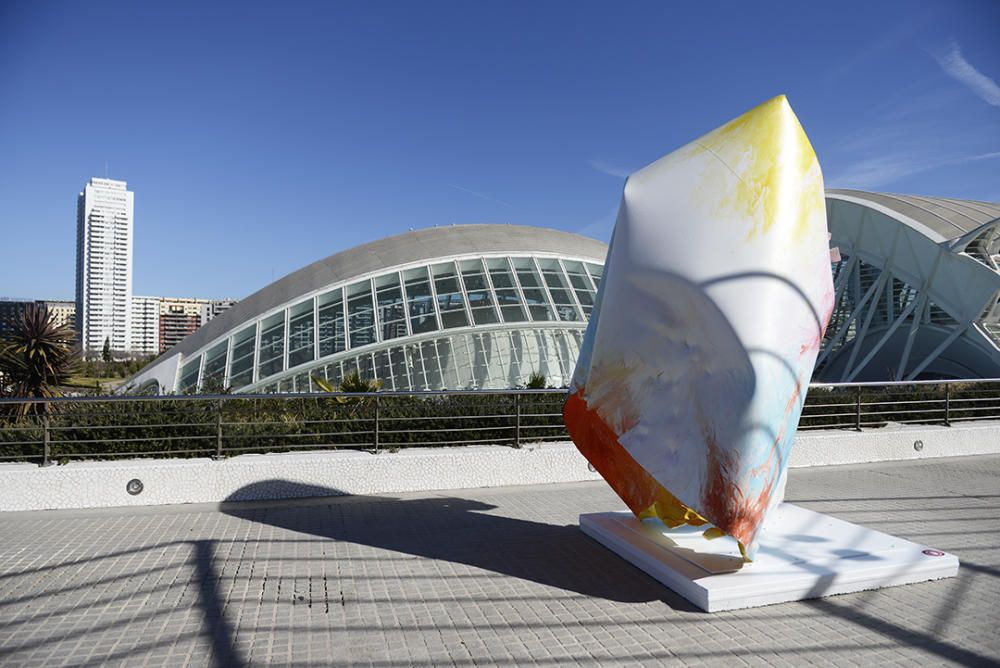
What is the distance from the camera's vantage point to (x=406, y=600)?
5.13m

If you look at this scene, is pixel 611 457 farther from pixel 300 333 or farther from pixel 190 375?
pixel 190 375

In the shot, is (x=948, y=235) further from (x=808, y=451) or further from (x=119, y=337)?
(x=119, y=337)

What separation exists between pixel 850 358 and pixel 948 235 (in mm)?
7610

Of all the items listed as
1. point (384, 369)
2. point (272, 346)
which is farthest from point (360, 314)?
point (272, 346)

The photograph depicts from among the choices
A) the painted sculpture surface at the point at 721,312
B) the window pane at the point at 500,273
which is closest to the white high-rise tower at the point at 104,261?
the window pane at the point at 500,273

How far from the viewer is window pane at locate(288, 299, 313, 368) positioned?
57.7 ft

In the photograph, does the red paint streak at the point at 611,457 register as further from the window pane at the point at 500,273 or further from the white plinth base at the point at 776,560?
the window pane at the point at 500,273

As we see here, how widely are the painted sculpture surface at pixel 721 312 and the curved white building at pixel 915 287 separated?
2487 centimetres

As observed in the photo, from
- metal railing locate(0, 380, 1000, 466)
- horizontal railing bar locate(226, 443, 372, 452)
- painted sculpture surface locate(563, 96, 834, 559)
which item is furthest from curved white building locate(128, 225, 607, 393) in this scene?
painted sculpture surface locate(563, 96, 834, 559)

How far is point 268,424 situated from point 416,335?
333 inches

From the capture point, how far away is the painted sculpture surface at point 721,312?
482 centimetres

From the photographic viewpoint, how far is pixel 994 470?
10.7 m

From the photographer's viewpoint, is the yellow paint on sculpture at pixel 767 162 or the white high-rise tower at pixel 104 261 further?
the white high-rise tower at pixel 104 261

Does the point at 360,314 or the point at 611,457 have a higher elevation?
the point at 360,314
